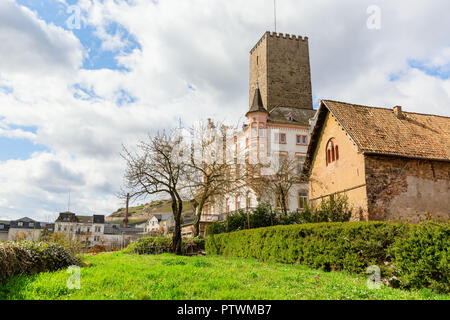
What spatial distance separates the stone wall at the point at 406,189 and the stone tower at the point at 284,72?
1403 inches

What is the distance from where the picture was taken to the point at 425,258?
27.0 feet

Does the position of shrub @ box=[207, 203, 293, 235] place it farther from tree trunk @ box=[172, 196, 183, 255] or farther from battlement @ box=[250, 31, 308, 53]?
battlement @ box=[250, 31, 308, 53]

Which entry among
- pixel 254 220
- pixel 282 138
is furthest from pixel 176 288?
pixel 282 138

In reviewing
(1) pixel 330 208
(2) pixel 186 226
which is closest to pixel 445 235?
(1) pixel 330 208

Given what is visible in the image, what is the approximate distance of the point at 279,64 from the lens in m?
55.1

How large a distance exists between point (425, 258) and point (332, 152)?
48.1ft

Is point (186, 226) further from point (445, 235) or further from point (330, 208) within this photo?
point (445, 235)

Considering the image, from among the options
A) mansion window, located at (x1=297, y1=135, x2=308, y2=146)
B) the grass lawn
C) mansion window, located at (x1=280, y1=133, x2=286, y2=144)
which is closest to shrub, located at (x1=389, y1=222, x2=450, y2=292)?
the grass lawn

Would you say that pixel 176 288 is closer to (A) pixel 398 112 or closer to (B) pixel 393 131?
(B) pixel 393 131

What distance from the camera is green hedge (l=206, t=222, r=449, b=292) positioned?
26.6 ft

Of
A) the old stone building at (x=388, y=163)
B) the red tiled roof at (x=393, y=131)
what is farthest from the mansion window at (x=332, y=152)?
the red tiled roof at (x=393, y=131)

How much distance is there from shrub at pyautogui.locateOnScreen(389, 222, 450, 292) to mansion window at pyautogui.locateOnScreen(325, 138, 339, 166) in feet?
43.0

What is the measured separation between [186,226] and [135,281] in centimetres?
4243
